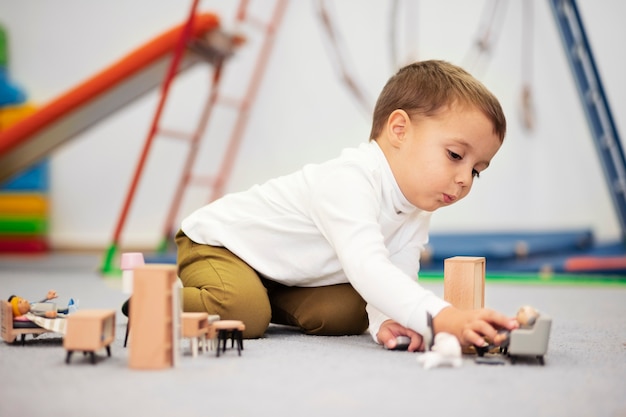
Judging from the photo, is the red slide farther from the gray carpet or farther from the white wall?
the gray carpet

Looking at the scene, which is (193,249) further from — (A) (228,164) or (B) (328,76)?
(B) (328,76)

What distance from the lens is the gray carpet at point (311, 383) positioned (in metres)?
0.62

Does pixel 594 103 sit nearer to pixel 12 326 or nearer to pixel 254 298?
pixel 254 298

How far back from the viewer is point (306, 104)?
3.13 metres

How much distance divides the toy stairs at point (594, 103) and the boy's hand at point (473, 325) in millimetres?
1678

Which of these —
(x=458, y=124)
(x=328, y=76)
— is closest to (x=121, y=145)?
(x=328, y=76)

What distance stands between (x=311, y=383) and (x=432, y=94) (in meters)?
0.48

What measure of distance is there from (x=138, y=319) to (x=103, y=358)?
11 cm

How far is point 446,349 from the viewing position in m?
0.79

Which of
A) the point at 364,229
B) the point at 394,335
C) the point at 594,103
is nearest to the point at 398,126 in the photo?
the point at 364,229

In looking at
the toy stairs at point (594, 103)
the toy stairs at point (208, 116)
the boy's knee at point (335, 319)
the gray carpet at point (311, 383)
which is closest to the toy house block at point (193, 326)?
the gray carpet at point (311, 383)

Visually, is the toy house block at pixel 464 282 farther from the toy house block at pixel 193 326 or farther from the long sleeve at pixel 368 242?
the toy house block at pixel 193 326

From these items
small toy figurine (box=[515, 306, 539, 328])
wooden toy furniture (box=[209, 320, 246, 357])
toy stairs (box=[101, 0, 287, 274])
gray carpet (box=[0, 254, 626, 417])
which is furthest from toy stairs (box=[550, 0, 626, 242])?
wooden toy furniture (box=[209, 320, 246, 357])

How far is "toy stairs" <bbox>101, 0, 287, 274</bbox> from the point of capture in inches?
84.7
